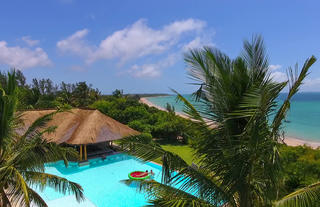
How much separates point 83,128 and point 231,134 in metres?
13.5

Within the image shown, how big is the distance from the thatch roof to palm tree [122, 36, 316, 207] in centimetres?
1145

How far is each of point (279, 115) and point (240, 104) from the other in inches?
26.2

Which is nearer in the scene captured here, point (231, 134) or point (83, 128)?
point (231, 134)

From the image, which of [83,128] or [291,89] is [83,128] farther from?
[291,89]

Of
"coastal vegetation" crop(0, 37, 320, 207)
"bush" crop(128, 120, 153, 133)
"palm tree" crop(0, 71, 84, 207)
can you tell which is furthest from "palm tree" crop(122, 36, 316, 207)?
"bush" crop(128, 120, 153, 133)

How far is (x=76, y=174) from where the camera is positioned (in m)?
12.2

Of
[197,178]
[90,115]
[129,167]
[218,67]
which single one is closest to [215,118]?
[218,67]

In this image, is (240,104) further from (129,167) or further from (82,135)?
(82,135)

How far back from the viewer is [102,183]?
11.3 metres

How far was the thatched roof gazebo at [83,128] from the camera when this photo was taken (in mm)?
13680

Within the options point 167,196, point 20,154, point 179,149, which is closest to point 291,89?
point 167,196

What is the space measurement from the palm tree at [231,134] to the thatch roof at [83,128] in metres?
11.5

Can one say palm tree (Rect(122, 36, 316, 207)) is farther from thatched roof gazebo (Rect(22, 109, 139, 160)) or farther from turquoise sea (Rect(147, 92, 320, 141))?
thatched roof gazebo (Rect(22, 109, 139, 160))

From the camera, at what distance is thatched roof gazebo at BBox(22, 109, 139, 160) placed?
13.7m
